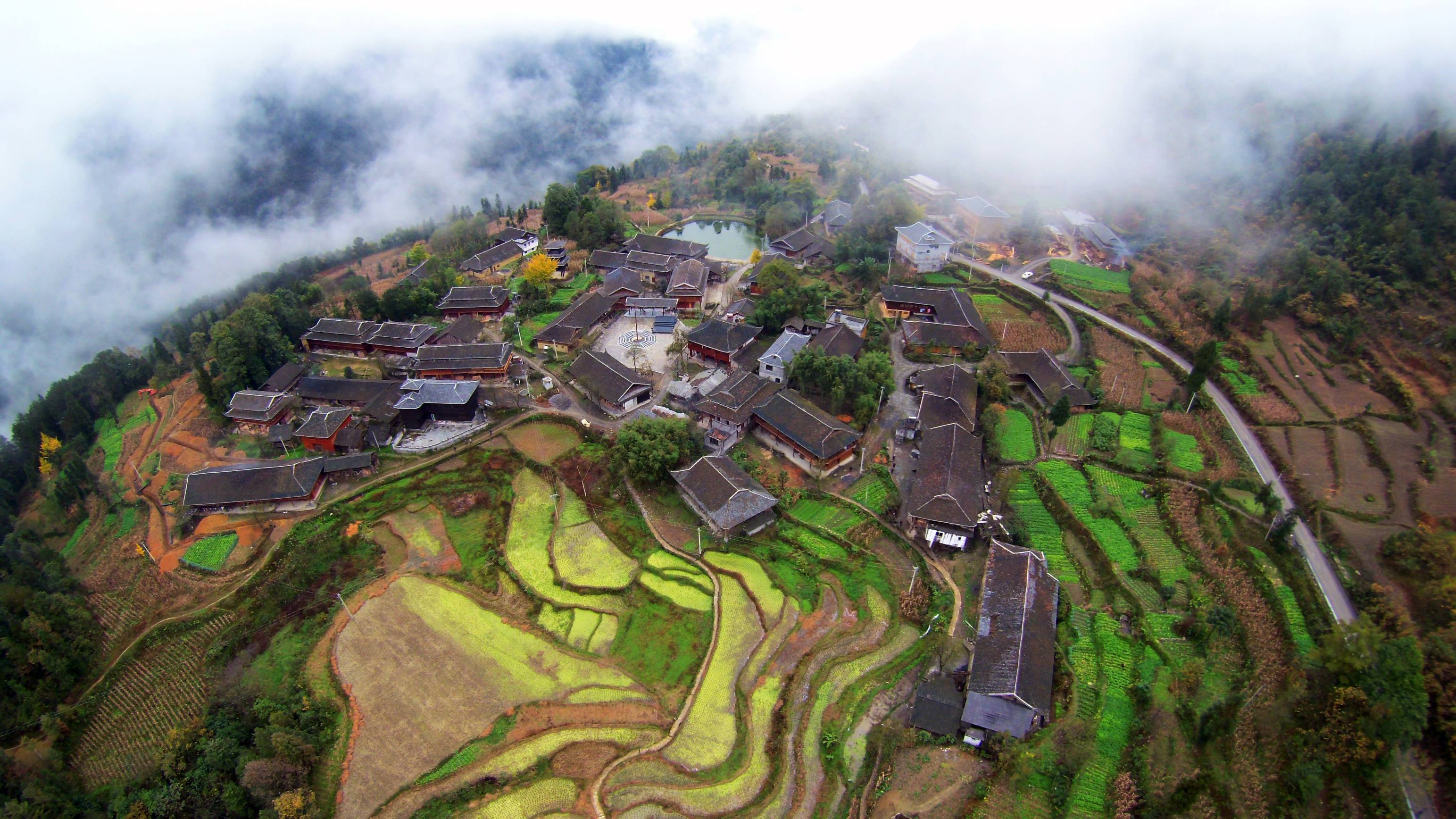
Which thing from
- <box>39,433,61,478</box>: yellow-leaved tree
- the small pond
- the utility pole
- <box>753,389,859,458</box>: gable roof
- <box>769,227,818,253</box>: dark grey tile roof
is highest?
<box>753,389,859,458</box>: gable roof

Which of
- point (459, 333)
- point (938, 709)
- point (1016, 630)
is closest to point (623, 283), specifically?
point (459, 333)

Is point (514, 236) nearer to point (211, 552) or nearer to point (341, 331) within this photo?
point (341, 331)

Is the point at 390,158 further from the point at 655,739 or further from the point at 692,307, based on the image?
the point at 655,739

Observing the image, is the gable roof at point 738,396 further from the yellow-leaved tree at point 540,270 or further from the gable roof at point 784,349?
the yellow-leaved tree at point 540,270

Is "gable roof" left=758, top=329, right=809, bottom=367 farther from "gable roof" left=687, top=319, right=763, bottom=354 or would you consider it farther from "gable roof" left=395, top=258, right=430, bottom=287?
"gable roof" left=395, top=258, right=430, bottom=287

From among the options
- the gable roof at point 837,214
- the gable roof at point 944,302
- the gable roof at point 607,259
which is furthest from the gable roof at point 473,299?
the gable roof at point 837,214

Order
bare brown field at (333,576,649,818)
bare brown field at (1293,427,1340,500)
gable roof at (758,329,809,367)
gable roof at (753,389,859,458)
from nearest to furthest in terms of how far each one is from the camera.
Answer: bare brown field at (333,576,649,818)
bare brown field at (1293,427,1340,500)
gable roof at (753,389,859,458)
gable roof at (758,329,809,367)

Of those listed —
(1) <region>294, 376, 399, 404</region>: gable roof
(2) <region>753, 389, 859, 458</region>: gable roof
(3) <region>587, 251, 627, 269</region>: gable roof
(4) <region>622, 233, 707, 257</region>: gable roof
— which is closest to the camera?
(2) <region>753, 389, 859, 458</region>: gable roof

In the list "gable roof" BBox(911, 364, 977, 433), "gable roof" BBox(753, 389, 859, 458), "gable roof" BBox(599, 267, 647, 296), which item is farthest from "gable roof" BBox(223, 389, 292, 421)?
"gable roof" BBox(911, 364, 977, 433)
